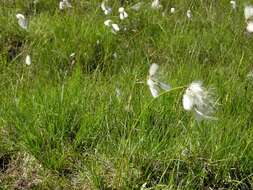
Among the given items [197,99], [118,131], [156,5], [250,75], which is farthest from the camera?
[156,5]

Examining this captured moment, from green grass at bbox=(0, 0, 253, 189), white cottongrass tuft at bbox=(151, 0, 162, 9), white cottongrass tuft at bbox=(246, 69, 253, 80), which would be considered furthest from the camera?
white cottongrass tuft at bbox=(151, 0, 162, 9)

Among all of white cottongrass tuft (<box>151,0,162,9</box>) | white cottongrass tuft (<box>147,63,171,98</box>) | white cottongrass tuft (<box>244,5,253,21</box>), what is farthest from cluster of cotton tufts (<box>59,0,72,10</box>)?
white cottongrass tuft (<box>147,63,171,98</box>)

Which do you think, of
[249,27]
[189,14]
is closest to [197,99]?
[249,27]

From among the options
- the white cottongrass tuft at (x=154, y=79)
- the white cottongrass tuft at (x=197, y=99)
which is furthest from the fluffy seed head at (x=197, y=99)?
the white cottongrass tuft at (x=154, y=79)

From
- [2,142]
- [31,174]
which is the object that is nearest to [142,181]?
[31,174]

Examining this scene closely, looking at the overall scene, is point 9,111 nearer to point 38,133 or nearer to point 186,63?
point 38,133

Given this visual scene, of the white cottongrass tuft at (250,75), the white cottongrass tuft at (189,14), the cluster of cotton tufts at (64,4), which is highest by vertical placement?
the cluster of cotton tufts at (64,4)

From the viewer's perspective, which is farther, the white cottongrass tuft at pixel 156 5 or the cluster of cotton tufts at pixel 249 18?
the white cottongrass tuft at pixel 156 5

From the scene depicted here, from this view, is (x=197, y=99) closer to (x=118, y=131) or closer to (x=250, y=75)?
(x=118, y=131)

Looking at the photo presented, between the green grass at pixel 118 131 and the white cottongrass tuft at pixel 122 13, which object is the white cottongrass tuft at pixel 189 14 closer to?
the white cottongrass tuft at pixel 122 13

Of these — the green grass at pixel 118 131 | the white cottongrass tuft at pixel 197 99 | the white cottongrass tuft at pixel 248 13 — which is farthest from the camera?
the white cottongrass tuft at pixel 248 13

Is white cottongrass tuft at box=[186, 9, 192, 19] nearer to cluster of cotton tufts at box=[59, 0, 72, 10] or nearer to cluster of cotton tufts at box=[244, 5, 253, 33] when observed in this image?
cluster of cotton tufts at box=[59, 0, 72, 10]

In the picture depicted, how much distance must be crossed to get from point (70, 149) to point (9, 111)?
1.07 feet

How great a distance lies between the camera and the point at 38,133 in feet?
6.84
